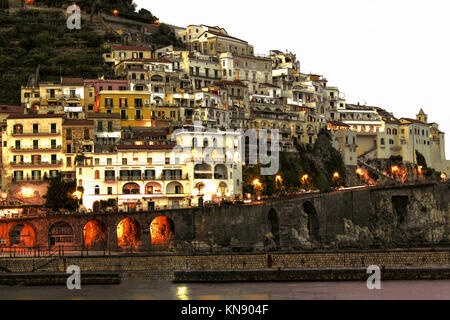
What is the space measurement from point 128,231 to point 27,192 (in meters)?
14.4

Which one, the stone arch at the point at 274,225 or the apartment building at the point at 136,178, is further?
the stone arch at the point at 274,225

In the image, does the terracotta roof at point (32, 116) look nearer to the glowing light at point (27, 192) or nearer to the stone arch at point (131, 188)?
the glowing light at point (27, 192)

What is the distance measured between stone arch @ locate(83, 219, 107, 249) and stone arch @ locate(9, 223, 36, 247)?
5238 mm

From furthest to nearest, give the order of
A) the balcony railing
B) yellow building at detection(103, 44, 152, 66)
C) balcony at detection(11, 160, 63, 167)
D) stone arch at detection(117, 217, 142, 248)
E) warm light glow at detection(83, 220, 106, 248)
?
yellow building at detection(103, 44, 152, 66) → the balcony railing → balcony at detection(11, 160, 63, 167) → stone arch at detection(117, 217, 142, 248) → warm light glow at detection(83, 220, 106, 248)

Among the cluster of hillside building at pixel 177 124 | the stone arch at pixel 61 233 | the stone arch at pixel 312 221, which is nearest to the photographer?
the stone arch at pixel 61 233

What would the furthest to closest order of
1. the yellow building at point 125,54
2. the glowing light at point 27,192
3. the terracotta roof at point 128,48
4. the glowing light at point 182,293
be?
the terracotta roof at point 128,48, the yellow building at point 125,54, the glowing light at point 27,192, the glowing light at point 182,293

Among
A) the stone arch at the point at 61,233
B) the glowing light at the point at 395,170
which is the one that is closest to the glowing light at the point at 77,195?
the stone arch at the point at 61,233

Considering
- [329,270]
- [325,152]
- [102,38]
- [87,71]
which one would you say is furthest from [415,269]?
[102,38]

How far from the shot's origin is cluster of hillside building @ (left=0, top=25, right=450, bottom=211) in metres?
91.4

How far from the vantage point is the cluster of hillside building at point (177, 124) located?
91375mm

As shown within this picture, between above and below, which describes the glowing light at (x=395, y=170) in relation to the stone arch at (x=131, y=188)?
above

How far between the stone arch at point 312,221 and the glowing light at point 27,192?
3146cm

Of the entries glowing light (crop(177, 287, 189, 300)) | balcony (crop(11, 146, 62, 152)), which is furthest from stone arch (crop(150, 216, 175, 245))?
glowing light (crop(177, 287, 189, 300))

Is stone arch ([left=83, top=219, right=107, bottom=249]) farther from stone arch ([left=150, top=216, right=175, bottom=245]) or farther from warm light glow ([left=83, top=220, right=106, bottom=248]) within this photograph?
stone arch ([left=150, top=216, right=175, bottom=245])
